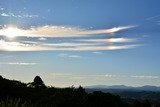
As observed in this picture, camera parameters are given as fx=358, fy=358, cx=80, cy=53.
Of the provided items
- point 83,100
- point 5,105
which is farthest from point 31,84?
point 5,105

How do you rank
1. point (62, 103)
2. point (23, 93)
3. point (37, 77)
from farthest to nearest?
point (37, 77) → point (23, 93) → point (62, 103)

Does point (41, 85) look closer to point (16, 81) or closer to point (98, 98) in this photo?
point (16, 81)

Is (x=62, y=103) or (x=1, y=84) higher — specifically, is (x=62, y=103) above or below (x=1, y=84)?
below

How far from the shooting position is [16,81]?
78812 millimetres

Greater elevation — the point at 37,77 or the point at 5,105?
the point at 37,77

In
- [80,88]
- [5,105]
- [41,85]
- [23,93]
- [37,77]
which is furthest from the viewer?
[37,77]

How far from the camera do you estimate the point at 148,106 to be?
37000 millimetres

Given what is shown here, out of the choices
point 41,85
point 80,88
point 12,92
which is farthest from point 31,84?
point 80,88

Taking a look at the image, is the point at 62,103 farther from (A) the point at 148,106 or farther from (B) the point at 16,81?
(B) the point at 16,81

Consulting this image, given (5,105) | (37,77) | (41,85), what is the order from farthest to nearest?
(37,77), (41,85), (5,105)

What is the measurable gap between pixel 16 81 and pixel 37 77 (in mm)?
4974

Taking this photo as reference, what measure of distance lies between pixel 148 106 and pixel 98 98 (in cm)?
852

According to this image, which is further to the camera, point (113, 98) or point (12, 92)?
point (12, 92)

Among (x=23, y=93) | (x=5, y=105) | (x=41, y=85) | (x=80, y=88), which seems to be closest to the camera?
(x=5, y=105)
